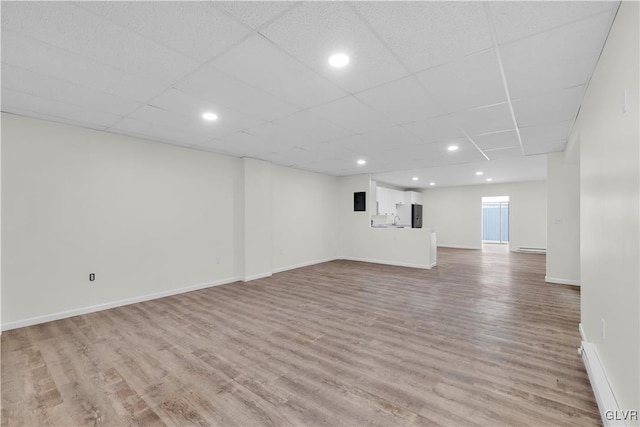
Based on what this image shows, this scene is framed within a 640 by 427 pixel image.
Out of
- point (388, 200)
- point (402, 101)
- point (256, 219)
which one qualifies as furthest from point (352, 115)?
point (388, 200)

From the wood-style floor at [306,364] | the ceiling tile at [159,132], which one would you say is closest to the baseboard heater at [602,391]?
the wood-style floor at [306,364]

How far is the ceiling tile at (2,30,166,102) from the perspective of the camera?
192cm

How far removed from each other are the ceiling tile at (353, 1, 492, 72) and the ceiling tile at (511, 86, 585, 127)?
1348 mm

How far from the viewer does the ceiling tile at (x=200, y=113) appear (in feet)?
9.20

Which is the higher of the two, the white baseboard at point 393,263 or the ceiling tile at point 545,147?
the ceiling tile at point 545,147

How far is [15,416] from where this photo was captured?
1.83 metres

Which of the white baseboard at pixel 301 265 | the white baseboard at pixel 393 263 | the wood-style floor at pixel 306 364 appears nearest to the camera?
the wood-style floor at pixel 306 364

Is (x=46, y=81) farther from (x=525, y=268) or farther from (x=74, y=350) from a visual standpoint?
(x=525, y=268)

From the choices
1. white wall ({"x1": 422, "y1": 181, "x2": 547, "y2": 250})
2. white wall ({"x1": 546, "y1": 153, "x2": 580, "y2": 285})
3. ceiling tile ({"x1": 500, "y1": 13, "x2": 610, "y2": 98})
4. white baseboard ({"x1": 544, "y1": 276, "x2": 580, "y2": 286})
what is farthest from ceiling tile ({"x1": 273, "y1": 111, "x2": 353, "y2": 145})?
white wall ({"x1": 422, "y1": 181, "x2": 547, "y2": 250})

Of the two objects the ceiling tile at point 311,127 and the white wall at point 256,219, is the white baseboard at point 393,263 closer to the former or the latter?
the white wall at point 256,219

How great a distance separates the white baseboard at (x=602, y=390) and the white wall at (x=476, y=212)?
9061 millimetres

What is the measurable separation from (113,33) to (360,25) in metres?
1.58

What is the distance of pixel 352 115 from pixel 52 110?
338cm

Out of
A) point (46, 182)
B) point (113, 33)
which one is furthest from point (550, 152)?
point (46, 182)
